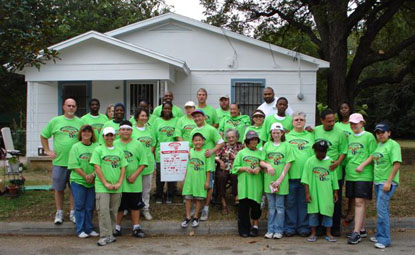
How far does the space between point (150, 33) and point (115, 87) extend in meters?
2.03

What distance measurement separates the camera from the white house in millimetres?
12062

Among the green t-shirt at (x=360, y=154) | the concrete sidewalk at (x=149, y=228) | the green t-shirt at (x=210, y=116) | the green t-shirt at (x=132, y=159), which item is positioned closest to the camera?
the green t-shirt at (x=360, y=154)

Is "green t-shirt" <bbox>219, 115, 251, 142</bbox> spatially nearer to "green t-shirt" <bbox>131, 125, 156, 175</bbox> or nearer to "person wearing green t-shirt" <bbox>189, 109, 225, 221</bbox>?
"person wearing green t-shirt" <bbox>189, 109, 225, 221</bbox>

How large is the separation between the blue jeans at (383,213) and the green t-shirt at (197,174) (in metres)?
2.52

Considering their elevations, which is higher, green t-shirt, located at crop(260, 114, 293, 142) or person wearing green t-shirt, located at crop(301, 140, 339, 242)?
green t-shirt, located at crop(260, 114, 293, 142)

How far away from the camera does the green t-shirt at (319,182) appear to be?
20.0 feet

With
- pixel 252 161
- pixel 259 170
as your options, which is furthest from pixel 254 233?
pixel 252 161

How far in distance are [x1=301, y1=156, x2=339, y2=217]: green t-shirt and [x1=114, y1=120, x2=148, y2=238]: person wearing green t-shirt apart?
2444 mm

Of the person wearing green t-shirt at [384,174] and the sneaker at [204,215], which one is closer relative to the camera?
the person wearing green t-shirt at [384,174]

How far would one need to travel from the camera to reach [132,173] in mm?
6375

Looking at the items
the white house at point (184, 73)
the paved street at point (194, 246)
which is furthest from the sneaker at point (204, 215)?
the white house at point (184, 73)

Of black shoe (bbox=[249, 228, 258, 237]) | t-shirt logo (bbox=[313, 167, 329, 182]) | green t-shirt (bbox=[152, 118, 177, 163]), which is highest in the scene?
green t-shirt (bbox=[152, 118, 177, 163])

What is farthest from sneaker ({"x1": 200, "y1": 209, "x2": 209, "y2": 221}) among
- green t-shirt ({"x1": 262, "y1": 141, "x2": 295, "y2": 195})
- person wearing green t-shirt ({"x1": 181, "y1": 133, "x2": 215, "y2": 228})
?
green t-shirt ({"x1": 262, "y1": 141, "x2": 295, "y2": 195})

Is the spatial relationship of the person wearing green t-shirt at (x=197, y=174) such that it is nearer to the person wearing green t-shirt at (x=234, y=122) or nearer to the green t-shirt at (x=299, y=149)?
the person wearing green t-shirt at (x=234, y=122)
